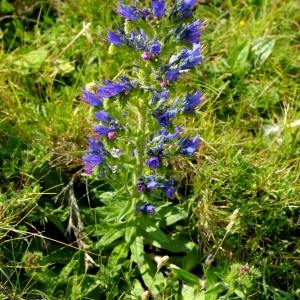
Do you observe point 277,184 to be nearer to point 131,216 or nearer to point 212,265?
point 212,265

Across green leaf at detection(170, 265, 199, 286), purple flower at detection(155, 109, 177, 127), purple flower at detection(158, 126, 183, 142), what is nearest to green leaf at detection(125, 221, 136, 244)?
green leaf at detection(170, 265, 199, 286)

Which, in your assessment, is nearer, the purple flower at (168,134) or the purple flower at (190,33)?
the purple flower at (190,33)

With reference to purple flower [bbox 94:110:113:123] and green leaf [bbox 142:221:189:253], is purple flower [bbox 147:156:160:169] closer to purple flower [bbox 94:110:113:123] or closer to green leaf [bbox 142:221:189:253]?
purple flower [bbox 94:110:113:123]

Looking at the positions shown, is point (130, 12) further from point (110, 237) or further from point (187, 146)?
point (110, 237)

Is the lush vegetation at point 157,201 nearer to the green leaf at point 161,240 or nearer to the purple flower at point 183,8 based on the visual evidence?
the green leaf at point 161,240

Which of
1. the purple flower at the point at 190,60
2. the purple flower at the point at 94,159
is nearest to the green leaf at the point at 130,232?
the purple flower at the point at 94,159

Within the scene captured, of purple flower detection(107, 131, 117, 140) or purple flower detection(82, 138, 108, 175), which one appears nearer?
purple flower detection(107, 131, 117, 140)
